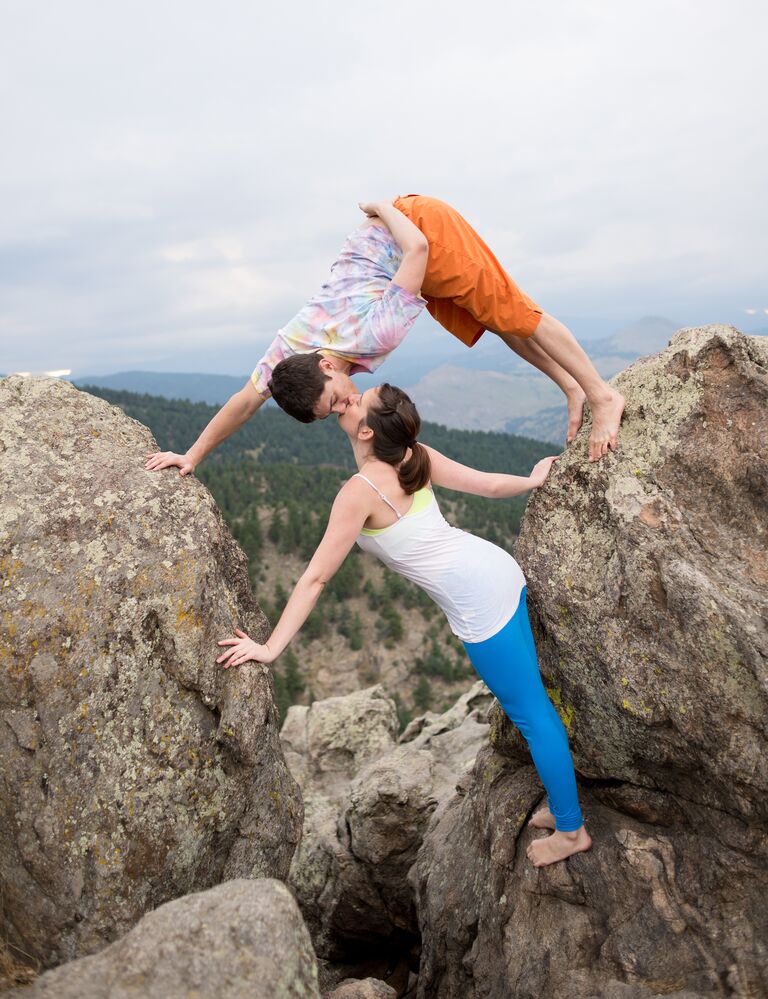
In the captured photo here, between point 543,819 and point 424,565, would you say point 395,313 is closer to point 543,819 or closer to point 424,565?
point 424,565

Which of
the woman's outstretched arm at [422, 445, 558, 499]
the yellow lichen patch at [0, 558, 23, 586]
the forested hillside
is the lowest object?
the forested hillside

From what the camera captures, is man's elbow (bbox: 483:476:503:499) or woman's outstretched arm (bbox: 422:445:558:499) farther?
man's elbow (bbox: 483:476:503:499)

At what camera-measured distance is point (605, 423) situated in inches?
267

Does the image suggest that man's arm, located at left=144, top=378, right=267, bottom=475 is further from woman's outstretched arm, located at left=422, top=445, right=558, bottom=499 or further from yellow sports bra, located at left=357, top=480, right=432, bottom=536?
woman's outstretched arm, located at left=422, top=445, right=558, bottom=499

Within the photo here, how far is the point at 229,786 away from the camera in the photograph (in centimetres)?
617

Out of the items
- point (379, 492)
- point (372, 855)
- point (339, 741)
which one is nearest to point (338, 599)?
point (339, 741)

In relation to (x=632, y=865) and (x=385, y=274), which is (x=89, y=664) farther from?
(x=632, y=865)

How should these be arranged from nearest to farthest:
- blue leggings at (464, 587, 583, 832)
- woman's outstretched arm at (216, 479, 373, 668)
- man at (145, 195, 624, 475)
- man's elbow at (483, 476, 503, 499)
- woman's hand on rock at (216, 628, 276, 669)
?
woman's outstretched arm at (216, 479, 373, 668)
blue leggings at (464, 587, 583, 832)
woman's hand on rock at (216, 628, 276, 669)
man at (145, 195, 624, 475)
man's elbow at (483, 476, 503, 499)

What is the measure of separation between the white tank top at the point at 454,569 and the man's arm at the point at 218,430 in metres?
1.54

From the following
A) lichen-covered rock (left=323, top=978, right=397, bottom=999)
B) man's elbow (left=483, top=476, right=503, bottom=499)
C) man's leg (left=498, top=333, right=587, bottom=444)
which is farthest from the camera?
man's leg (left=498, top=333, right=587, bottom=444)

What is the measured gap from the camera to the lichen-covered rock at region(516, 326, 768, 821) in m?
5.83

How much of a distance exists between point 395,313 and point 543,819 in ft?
16.0

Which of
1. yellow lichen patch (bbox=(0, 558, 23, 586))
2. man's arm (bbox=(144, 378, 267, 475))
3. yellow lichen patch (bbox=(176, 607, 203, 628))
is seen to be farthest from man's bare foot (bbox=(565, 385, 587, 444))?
yellow lichen patch (bbox=(0, 558, 23, 586))

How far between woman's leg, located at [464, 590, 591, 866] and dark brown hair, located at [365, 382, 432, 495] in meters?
1.44
